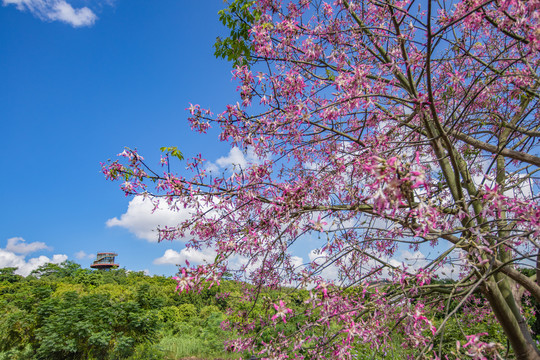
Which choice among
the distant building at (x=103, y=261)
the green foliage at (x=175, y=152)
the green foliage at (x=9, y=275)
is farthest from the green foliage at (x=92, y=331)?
the distant building at (x=103, y=261)

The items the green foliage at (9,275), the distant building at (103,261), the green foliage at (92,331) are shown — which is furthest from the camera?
the distant building at (103,261)

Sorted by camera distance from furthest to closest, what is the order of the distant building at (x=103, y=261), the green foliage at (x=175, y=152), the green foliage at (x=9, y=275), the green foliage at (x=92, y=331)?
the distant building at (x=103, y=261) → the green foliage at (x=9, y=275) → the green foliage at (x=92, y=331) → the green foliage at (x=175, y=152)

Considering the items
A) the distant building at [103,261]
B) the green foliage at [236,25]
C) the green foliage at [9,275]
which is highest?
the distant building at [103,261]

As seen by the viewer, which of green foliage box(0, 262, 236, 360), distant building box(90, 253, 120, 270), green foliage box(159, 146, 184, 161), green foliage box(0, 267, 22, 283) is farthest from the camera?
distant building box(90, 253, 120, 270)

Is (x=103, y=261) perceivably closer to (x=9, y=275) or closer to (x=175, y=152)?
(x=9, y=275)

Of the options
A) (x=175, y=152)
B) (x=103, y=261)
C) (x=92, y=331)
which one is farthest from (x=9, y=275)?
(x=175, y=152)

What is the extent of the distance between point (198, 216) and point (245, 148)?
0.75 m

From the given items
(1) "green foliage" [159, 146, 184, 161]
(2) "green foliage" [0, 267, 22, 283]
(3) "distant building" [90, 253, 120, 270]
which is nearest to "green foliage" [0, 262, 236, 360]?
(1) "green foliage" [159, 146, 184, 161]

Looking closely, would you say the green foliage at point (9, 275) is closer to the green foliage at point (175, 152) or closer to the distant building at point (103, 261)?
the distant building at point (103, 261)

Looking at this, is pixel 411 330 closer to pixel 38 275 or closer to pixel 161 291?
pixel 161 291

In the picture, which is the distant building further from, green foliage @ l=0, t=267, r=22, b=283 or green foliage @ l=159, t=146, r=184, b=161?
green foliage @ l=159, t=146, r=184, b=161

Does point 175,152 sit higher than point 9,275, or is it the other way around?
point 9,275

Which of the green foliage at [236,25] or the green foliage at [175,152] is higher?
the green foliage at [236,25]

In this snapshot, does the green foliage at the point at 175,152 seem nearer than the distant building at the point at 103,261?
Yes
